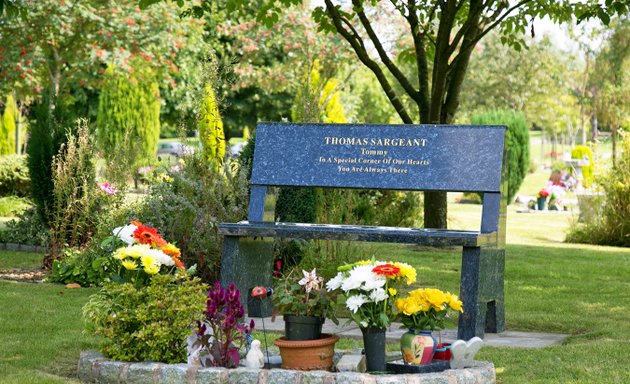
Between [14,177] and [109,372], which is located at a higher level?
[14,177]

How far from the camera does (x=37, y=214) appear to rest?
41.1 ft

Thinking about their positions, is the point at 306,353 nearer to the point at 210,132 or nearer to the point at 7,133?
the point at 210,132

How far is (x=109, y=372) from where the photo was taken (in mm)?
5336

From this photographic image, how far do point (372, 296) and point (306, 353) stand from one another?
0.49 m

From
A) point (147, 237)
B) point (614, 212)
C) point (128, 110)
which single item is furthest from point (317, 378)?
point (128, 110)

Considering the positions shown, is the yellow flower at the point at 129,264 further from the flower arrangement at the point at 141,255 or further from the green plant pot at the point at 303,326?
the green plant pot at the point at 303,326

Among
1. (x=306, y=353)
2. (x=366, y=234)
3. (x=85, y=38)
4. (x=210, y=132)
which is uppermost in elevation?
(x=85, y=38)

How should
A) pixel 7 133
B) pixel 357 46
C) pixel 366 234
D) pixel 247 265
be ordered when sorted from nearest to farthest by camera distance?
pixel 366 234, pixel 247 265, pixel 357 46, pixel 7 133

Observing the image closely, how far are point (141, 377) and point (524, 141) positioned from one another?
24823 mm

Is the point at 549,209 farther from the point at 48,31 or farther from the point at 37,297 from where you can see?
the point at 37,297

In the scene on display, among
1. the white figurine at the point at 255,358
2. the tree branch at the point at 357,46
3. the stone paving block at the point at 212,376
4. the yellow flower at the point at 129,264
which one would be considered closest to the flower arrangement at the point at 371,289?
the white figurine at the point at 255,358

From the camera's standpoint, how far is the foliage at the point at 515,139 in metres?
27.8

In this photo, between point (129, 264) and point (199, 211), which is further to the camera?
point (199, 211)

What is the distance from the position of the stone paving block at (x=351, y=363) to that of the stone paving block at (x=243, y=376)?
479mm
